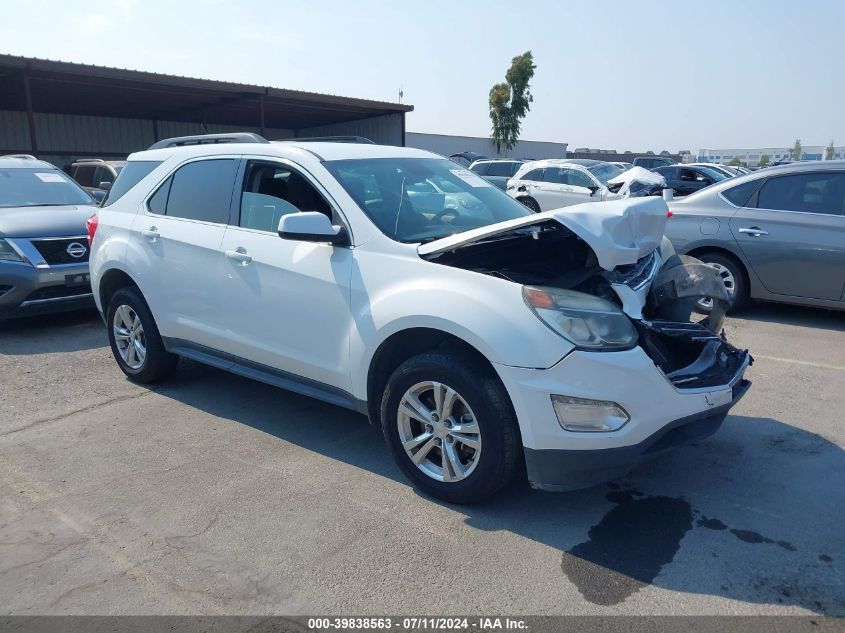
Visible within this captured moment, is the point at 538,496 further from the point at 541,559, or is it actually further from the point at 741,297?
the point at 741,297

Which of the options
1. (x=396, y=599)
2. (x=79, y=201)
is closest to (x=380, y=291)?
(x=396, y=599)

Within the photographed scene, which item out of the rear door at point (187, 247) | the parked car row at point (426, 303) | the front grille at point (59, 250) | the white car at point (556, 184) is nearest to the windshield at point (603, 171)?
the white car at point (556, 184)

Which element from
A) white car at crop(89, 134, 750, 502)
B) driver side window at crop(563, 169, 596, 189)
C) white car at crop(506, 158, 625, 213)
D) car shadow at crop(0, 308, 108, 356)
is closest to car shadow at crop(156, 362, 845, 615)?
white car at crop(89, 134, 750, 502)

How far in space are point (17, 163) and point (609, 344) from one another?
845cm

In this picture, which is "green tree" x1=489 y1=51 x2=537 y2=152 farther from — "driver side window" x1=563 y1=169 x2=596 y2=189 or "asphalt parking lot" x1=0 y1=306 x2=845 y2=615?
"asphalt parking lot" x1=0 y1=306 x2=845 y2=615

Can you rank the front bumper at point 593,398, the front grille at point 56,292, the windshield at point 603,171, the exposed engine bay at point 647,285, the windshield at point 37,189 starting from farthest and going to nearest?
the windshield at point 603,171, the windshield at point 37,189, the front grille at point 56,292, the exposed engine bay at point 647,285, the front bumper at point 593,398

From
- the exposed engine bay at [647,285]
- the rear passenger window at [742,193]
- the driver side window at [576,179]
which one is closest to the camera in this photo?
the exposed engine bay at [647,285]

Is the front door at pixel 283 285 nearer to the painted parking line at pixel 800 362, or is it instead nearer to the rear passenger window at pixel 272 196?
the rear passenger window at pixel 272 196

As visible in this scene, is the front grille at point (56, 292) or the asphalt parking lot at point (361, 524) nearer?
the asphalt parking lot at point (361, 524)

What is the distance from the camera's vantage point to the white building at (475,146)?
4050 cm

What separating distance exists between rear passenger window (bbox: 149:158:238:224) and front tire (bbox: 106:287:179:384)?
0.76 meters

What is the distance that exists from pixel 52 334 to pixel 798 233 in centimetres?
782

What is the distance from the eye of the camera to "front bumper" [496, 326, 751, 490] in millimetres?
2994

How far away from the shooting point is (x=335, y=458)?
4078 millimetres
